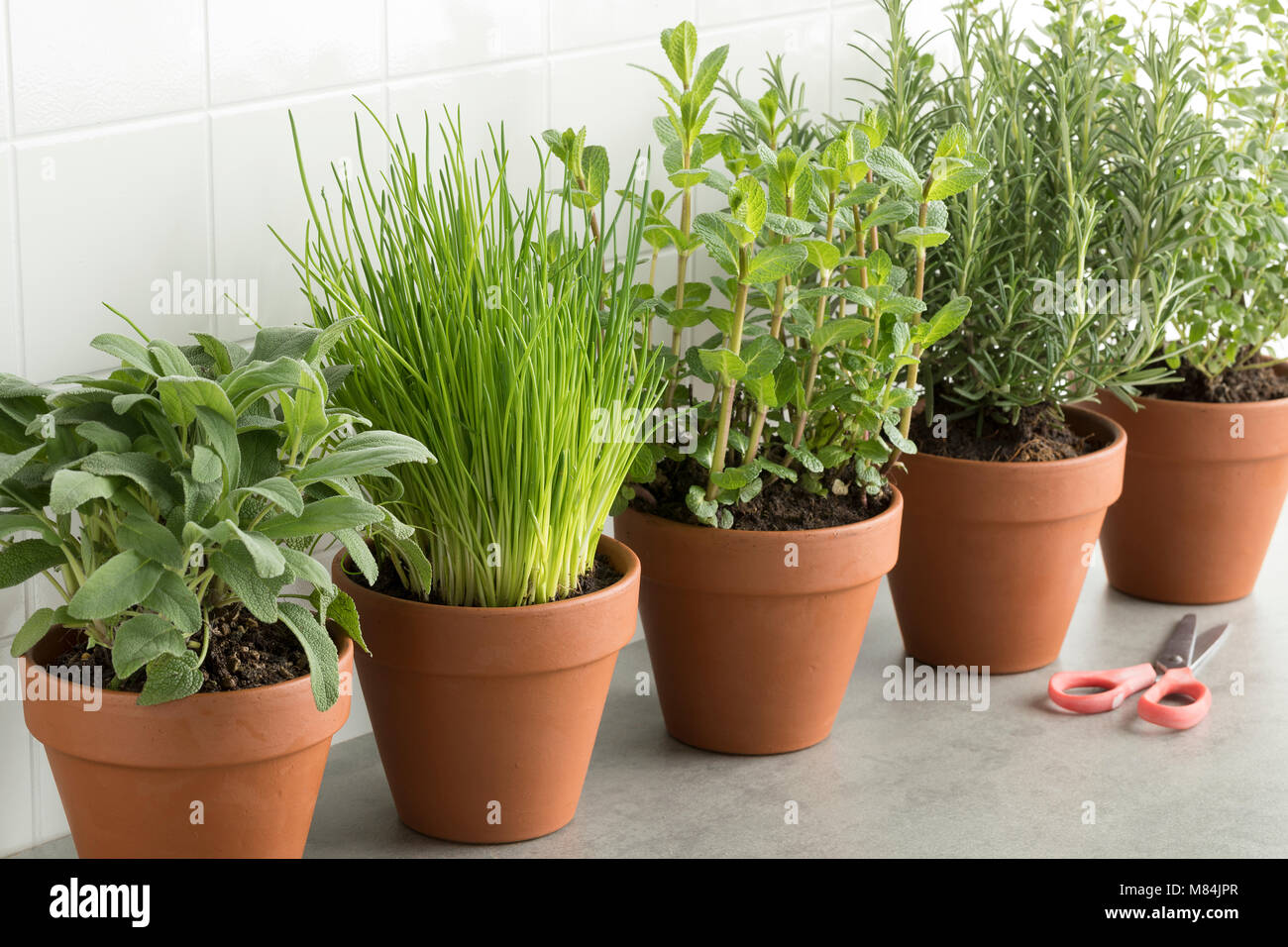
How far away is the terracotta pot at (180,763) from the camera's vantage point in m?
1.07

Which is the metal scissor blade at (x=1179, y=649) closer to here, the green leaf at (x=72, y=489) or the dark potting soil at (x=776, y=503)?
the dark potting soil at (x=776, y=503)

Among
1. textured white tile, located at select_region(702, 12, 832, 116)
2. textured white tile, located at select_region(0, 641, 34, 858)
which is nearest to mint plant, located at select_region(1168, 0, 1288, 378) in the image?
textured white tile, located at select_region(702, 12, 832, 116)

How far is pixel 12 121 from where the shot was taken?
1.17m

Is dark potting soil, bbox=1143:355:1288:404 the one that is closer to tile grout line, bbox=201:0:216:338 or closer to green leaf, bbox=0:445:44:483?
tile grout line, bbox=201:0:216:338

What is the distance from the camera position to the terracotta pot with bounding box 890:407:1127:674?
1.63m

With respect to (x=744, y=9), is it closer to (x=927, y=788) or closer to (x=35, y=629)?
(x=927, y=788)

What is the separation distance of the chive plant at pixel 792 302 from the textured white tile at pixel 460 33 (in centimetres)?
16

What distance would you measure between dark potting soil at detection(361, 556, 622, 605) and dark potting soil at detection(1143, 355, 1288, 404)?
850 millimetres

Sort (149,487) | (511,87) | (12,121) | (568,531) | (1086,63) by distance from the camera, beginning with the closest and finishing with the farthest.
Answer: (149,487), (12,121), (568,531), (511,87), (1086,63)

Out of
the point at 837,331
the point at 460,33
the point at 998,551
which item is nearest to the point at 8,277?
the point at 460,33

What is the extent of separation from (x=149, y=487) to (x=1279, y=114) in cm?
145

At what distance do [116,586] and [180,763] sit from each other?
0.54ft
